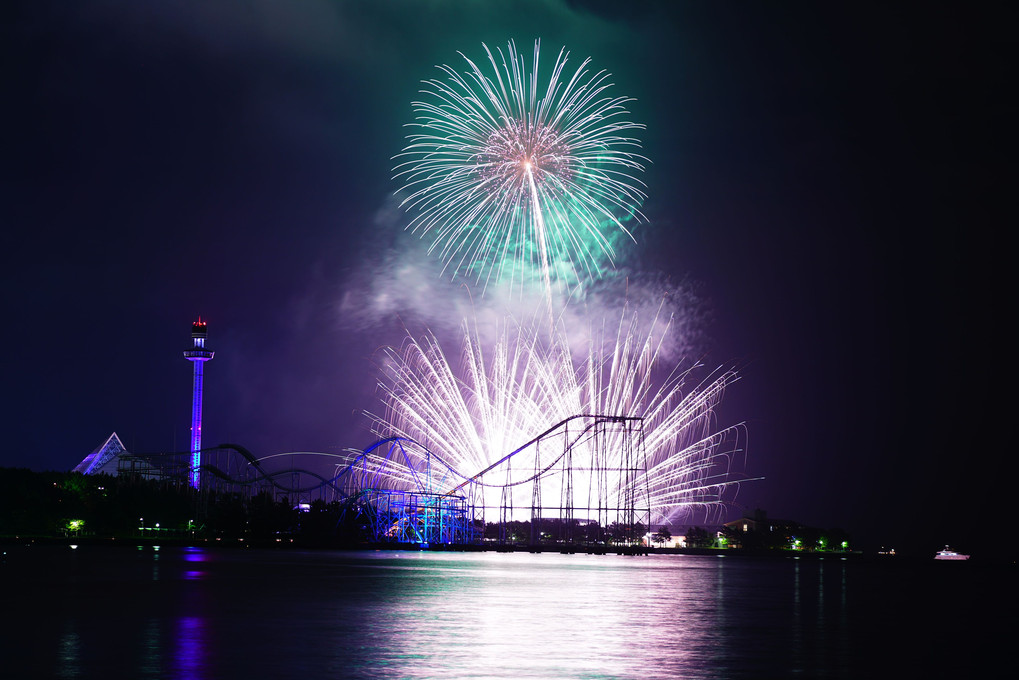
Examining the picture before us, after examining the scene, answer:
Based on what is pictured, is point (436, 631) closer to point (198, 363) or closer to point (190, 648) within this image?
point (190, 648)

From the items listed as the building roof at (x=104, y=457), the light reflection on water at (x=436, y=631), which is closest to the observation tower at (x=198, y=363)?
the building roof at (x=104, y=457)

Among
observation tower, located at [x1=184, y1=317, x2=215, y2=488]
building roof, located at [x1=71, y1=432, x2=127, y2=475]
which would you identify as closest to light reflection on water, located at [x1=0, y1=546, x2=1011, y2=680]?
observation tower, located at [x1=184, y1=317, x2=215, y2=488]

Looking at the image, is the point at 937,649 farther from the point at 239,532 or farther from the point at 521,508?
the point at 239,532

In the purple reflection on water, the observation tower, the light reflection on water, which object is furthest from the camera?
the observation tower

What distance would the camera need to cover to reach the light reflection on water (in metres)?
16.0

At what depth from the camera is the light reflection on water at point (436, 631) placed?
1596cm

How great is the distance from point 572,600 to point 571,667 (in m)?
16.1

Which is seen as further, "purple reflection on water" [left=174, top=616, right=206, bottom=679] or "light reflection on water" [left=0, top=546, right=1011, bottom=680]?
"light reflection on water" [left=0, top=546, right=1011, bottom=680]

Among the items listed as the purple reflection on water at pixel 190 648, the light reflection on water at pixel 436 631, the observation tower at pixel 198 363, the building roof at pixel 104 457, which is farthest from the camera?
the building roof at pixel 104 457

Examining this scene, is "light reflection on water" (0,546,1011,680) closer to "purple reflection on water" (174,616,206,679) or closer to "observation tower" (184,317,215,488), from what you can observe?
"purple reflection on water" (174,616,206,679)

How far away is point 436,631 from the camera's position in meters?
21.3

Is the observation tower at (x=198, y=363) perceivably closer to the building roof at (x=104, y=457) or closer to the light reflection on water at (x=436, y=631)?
the building roof at (x=104, y=457)

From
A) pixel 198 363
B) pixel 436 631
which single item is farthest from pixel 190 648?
pixel 198 363

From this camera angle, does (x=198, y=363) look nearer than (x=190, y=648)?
No
